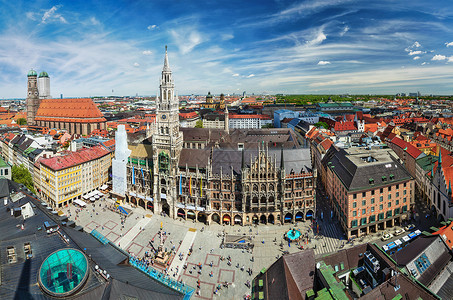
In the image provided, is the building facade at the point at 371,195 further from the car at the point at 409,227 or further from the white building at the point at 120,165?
the white building at the point at 120,165

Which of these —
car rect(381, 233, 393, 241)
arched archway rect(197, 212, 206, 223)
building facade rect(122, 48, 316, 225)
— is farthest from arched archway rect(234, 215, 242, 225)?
car rect(381, 233, 393, 241)

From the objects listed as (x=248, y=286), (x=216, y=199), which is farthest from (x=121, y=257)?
(x=216, y=199)

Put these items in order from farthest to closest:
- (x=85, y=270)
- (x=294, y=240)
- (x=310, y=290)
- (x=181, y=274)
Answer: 1. (x=294, y=240)
2. (x=181, y=274)
3. (x=310, y=290)
4. (x=85, y=270)

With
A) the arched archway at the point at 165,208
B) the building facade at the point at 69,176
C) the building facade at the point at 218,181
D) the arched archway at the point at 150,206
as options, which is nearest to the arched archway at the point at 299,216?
the building facade at the point at 218,181

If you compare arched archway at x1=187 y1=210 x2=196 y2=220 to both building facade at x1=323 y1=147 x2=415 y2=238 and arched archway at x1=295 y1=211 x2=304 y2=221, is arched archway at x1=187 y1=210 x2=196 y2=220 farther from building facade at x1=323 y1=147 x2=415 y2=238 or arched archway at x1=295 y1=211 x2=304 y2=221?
building facade at x1=323 y1=147 x2=415 y2=238

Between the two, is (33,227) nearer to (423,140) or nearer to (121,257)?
(121,257)

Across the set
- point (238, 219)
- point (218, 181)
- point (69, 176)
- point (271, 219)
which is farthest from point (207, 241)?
point (69, 176)

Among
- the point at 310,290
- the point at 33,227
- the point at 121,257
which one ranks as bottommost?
the point at 310,290

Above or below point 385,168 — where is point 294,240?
below
